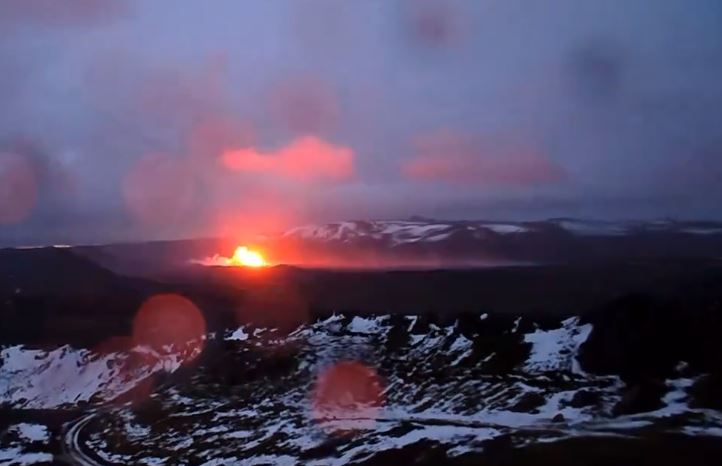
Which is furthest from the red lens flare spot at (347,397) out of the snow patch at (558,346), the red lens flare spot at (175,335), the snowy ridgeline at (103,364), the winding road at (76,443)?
the red lens flare spot at (175,335)

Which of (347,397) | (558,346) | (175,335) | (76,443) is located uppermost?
(558,346)

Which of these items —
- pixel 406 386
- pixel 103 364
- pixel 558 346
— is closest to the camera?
pixel 406 386

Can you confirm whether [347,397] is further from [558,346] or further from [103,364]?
[103,364]

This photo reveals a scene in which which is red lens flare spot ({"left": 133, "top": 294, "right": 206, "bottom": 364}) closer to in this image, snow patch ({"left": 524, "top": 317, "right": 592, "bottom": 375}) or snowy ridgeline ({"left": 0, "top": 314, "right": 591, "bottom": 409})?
snowy ridgeline ({"left": 0, "top": 314, "right": 591, "bottom": 409})

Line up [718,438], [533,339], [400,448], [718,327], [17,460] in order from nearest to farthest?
1. [718,438]
2. [400,448]
3. [17,460]
4. [718,327]
5. [533,339]

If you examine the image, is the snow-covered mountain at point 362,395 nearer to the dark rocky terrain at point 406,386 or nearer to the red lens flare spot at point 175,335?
the dark rocky terrain at point 406,386

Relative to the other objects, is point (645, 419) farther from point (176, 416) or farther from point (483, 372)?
point (176, 416)

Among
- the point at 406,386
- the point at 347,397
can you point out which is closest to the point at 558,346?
the point at 406,386

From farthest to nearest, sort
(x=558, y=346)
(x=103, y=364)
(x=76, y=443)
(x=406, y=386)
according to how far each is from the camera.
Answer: (x=103, y=364), (x=558, y=346), (x=406, y=386), (x=76, y=443)

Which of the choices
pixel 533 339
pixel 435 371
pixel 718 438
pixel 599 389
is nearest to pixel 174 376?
pixel 435 371
